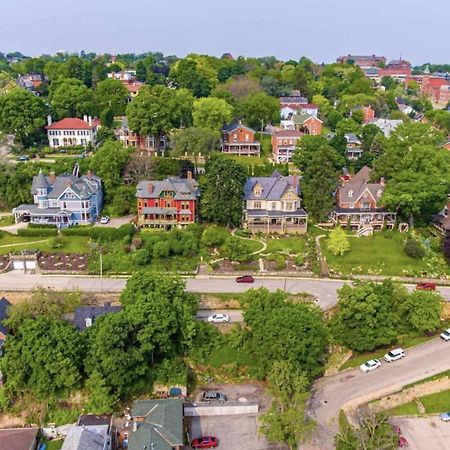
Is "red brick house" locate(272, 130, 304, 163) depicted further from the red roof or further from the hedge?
the hedge

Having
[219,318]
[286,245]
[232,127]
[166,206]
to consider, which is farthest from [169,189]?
[232,127]

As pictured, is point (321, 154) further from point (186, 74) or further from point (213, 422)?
point (186, 74)

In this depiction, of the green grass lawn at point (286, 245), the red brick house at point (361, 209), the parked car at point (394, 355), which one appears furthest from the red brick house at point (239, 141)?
the parked car at point (394, 355)

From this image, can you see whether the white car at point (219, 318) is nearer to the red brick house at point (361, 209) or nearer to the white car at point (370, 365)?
the white car at point (370, 365)

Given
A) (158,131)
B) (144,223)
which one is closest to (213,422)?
(144,223)

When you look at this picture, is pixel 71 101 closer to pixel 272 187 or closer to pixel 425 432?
pixel 272 187
